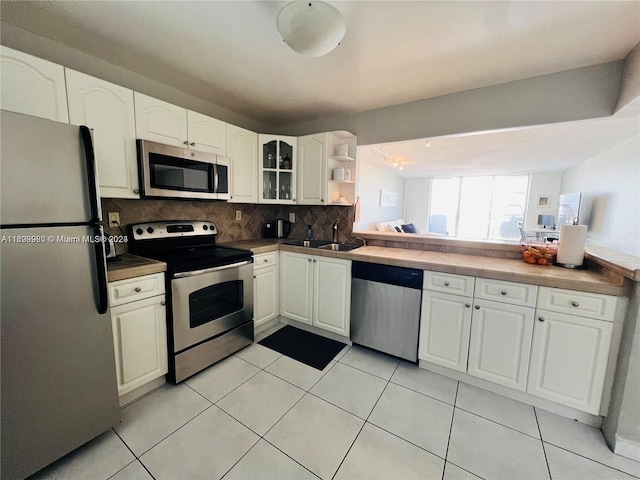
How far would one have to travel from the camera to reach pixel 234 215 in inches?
116

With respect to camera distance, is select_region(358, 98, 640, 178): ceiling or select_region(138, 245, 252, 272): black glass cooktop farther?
select_region(358, 98, 640, 178): ceiling

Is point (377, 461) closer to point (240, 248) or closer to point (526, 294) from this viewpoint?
point (526, 294)

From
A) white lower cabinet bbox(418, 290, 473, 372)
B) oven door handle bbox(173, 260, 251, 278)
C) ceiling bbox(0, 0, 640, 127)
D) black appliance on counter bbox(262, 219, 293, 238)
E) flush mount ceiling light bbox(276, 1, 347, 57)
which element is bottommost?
white lower cabinet bbox(418, 290, 473, 372)

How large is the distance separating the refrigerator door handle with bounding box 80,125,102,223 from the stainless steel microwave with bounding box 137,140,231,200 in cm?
65

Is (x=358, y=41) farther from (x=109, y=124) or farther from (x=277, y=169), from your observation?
(x=109, y=124)

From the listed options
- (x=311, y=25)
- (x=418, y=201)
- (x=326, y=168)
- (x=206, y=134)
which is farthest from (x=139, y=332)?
(x=418, y=201)

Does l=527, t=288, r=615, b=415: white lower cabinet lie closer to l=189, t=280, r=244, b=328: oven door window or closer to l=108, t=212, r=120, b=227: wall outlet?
l=189, t=280, r=244, b=328: oven door window

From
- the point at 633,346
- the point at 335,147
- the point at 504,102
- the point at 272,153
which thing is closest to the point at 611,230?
the point at 504,102

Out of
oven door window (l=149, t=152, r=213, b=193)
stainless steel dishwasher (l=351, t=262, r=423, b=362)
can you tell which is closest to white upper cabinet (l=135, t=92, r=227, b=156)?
oven door window (l=149, t=152, r=213, b=193)

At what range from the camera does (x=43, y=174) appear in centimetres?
110

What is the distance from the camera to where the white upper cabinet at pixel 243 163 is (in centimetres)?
253

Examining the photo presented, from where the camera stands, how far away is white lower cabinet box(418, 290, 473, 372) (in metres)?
1.89

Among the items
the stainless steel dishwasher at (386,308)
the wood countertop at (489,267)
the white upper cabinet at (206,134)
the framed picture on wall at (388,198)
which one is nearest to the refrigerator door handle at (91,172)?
the white upper cabinet at (206,134)

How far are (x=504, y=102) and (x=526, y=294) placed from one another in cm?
156
